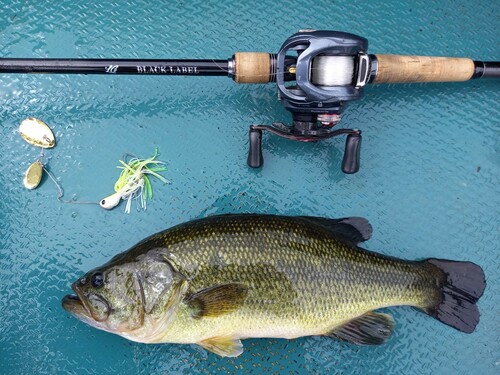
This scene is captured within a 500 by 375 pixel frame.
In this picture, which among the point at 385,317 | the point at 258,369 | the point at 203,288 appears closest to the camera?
the point at 203,288

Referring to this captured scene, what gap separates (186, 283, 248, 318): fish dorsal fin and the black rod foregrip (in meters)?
0.88

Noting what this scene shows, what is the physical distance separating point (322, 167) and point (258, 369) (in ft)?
3.33

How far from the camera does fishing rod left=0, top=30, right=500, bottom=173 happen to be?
1.69m

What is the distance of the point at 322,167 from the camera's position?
2.21 m

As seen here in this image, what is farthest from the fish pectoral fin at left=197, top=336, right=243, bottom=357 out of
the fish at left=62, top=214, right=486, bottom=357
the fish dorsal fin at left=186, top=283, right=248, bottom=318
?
the fish dorsal fin at left=186, top=283, right=248, bottom=318

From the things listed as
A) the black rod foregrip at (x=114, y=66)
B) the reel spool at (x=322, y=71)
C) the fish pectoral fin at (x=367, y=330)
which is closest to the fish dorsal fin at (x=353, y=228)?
the fish pectoral fin at (x=367, y=330)

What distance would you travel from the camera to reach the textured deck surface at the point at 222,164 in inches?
85.4

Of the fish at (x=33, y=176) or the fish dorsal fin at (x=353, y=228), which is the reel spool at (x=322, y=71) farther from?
the fish at (x=33, y=176)

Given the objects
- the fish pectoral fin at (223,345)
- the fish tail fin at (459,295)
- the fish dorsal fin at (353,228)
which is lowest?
the fish pectoral fin at (223,345)

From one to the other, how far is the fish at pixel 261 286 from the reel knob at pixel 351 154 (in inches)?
→ 8.7

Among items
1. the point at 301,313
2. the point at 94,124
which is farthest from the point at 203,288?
the point at 94,124

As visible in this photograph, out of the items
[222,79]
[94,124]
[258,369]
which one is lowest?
[258,369]

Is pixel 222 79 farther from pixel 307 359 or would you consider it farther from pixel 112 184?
pixel 307 359

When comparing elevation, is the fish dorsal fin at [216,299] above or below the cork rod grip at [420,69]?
below
